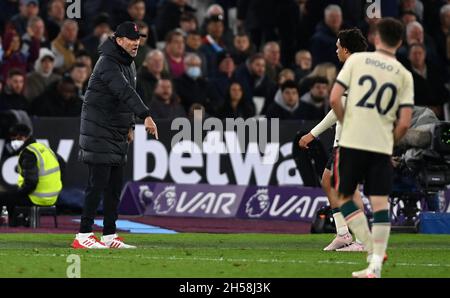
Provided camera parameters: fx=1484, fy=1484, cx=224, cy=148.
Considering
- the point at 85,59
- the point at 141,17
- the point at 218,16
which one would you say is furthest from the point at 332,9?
the point at 85,59

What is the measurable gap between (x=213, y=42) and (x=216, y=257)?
12129mm

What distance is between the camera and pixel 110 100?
15062 mm

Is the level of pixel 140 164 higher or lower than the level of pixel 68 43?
lower

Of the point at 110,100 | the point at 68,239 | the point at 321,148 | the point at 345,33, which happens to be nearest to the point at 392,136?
the point at 345,33

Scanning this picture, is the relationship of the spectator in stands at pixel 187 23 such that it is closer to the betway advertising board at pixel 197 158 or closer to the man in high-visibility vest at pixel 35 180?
the betway advertising board at pixel 197 158

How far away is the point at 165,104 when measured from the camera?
23156 mm

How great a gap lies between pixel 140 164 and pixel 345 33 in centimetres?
804

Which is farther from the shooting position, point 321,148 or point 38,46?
point 38,46

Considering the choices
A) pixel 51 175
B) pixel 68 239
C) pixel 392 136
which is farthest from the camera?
pixel 51 175

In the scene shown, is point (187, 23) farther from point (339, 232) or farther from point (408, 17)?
point (339, 232)

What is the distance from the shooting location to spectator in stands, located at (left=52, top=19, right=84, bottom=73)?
79.5 feet

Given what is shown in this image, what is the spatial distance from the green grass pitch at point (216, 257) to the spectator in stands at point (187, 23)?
28.1ft
